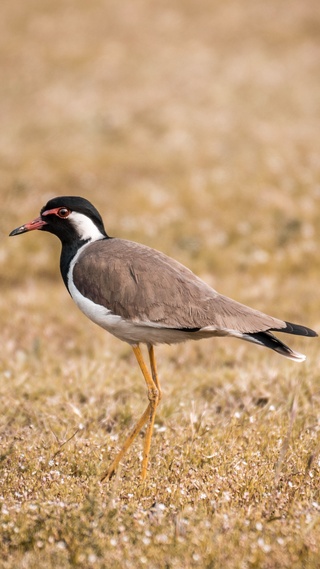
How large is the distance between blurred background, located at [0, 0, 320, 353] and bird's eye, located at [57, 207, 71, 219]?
3497 mm

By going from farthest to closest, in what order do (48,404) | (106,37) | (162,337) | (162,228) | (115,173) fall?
1. (106,37)
2. (115,173)
3. (162,228)
4. (48,404)
5. (162,337)

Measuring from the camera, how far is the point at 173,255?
41.2 ft

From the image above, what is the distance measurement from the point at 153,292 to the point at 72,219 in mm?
1126

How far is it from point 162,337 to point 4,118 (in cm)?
1746

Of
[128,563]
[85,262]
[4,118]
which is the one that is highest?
[4,118]

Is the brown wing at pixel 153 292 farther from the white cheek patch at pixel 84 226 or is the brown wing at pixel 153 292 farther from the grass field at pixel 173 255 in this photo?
the grass field at pixel 173 255

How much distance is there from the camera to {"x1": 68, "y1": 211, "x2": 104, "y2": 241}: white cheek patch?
583 centimetres

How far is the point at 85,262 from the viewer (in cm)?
A: 552

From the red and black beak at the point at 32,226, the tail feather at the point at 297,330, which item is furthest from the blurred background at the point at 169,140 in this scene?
the tail feather at the point at 297,330

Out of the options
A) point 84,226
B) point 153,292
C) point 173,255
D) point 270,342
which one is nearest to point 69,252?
point 84,226

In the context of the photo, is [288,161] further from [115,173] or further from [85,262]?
[85,262]

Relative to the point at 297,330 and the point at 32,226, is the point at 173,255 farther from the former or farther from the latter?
the point at 297,330

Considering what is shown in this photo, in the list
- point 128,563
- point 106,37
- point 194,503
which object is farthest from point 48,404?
point 106,37

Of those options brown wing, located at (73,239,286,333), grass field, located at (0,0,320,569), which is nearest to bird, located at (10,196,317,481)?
brown wing, located at (73,239,286,333)
